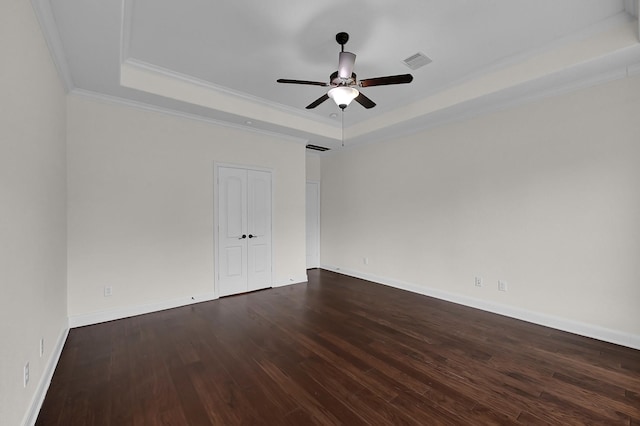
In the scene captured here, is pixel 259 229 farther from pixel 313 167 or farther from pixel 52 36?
pixel 52 36

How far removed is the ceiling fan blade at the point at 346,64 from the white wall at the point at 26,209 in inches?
87.7

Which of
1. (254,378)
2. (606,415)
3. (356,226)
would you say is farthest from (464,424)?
(356,226)

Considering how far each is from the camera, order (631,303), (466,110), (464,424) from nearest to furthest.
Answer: (464,424), (631,303), (466,110)

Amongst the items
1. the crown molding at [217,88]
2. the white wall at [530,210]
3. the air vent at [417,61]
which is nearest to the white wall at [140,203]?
the crown molding at [217,88]

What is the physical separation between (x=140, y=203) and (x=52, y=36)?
1995 millimetres

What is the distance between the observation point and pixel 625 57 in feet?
8.86

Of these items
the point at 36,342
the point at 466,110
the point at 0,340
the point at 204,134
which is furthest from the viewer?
the point at 204,134

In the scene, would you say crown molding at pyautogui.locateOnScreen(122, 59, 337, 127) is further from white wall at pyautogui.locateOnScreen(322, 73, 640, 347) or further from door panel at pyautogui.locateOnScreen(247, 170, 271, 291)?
white wall at pyautogui.locateOnScreen(322, 73, 640, 347)

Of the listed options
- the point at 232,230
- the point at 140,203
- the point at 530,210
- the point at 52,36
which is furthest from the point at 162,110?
the point at 530,210

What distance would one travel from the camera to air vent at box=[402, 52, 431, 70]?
315 cm

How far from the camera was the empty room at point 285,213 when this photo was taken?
2.02 metres

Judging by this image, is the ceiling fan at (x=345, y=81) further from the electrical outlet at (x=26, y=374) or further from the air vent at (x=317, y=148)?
the air vent at (x=317, y=148)

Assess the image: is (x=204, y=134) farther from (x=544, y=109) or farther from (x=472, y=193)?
(x=544, y=109)

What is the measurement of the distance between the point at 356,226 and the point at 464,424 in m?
4.30
